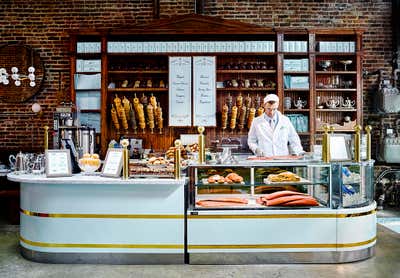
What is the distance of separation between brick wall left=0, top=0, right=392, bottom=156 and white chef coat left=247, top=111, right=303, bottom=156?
227 cm

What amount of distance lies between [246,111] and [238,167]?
3.07 m

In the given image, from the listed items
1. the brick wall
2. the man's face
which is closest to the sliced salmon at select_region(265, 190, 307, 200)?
the man's face

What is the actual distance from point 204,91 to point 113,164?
3.18 meters

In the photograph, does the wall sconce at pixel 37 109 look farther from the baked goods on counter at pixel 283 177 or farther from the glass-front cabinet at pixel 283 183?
the baked goods on counter at pixel 283 177

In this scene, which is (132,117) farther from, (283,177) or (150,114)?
(283,177)

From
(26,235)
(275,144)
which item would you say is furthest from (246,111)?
(26,235)

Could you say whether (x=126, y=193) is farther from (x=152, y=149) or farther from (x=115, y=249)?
(x=152, y=149)

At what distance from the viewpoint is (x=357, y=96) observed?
707 centimetres

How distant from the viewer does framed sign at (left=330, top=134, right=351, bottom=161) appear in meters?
4.17

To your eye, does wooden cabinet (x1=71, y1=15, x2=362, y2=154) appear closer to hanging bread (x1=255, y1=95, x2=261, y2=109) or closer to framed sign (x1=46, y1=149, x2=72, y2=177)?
hanging bread (x1=255, y1=95, x2=261, y2=109)

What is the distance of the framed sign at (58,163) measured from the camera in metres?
4.27

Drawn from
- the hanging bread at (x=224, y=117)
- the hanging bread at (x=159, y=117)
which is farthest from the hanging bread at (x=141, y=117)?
the hanging bread at (x=224, y=117)

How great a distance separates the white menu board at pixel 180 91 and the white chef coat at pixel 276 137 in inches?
55.5

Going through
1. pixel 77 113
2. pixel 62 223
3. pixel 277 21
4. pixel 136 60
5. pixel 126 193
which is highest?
pixel 277 21
